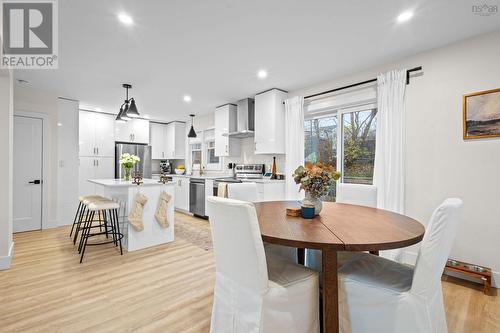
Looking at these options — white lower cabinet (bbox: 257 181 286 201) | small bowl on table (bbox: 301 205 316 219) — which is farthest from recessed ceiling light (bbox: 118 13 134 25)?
white lower cabinet (bbox: 257 181 286 201)

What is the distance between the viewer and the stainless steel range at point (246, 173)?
4.49 metres

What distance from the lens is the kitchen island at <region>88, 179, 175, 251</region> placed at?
3.13m

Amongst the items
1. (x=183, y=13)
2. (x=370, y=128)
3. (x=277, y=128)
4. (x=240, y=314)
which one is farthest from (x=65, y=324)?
(x=370, y=128)

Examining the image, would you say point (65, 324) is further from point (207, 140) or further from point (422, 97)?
point (207, 140)

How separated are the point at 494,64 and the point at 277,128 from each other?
2.60m

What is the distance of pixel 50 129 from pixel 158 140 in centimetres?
268

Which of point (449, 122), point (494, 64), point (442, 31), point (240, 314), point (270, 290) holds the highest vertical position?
point (442, 31)

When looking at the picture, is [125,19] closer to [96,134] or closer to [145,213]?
[145,213]

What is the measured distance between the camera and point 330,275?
1.27 meters

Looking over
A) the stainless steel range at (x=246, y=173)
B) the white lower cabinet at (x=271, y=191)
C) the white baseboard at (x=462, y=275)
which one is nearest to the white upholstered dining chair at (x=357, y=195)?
the white baseboard at (x=462, y=275)

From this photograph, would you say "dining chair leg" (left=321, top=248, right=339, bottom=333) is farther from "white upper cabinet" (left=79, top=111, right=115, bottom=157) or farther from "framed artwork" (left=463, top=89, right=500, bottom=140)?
"white upper cabinet" (left=79, top=111, right=115, bottom=157)

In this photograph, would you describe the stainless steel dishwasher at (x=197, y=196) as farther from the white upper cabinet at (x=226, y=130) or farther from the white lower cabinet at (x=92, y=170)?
the white lower cabinet at (x=92, y=170)

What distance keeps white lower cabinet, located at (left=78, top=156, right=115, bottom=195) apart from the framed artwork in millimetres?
6498

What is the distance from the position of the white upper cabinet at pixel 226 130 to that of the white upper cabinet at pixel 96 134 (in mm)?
2727
